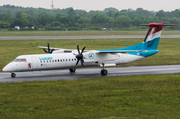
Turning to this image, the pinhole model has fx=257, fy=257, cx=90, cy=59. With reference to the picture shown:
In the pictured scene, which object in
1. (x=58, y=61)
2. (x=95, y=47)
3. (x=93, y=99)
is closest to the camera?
(x=93, y=99)

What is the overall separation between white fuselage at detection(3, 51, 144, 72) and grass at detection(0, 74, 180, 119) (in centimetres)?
388

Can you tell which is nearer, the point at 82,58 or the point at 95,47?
the point at 82,58

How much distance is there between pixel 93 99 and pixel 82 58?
10.5 meters

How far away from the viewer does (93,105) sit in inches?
666

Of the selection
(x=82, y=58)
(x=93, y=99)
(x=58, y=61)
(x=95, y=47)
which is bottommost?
(x=93, y=99)

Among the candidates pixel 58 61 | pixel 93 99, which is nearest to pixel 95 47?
pixel 58 61

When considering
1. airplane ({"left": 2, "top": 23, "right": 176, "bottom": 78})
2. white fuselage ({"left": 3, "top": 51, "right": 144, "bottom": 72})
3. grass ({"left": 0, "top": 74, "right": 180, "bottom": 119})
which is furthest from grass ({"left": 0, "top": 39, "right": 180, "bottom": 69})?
grass ({"left": 0, "top": 74, "right": 180, "bottom": 119})

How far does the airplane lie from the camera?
27172 mm

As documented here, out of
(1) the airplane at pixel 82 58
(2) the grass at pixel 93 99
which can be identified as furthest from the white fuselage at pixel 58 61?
(2) the grass at pixel 93 99

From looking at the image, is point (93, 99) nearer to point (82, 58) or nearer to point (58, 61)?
point (82, 58)

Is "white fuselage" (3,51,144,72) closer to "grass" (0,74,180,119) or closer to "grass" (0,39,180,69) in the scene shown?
"grass" (0,74,180,119)

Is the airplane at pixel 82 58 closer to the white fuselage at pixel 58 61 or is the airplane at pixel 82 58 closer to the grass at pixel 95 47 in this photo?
the white fuselage at pixel 58 61

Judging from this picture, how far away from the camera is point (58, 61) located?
93.0 ft

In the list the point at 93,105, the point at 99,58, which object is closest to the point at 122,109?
the point at 93,105
